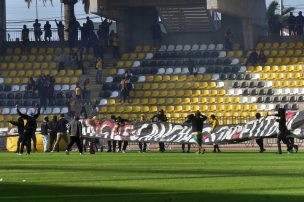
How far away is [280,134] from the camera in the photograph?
42156mm

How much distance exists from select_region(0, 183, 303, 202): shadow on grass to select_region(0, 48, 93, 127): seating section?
133 ft

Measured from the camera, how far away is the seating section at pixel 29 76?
6206cm

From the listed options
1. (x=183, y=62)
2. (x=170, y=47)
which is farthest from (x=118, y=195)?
(x=170, y=47)

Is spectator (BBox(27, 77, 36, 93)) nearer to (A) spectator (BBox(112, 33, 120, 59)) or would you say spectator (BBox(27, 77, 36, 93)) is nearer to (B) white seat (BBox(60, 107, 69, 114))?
(B) white seat (BBox(60, 107, 69, 114))

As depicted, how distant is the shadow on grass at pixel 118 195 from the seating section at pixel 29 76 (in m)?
40.6

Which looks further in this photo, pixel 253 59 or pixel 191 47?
pixel 191 47

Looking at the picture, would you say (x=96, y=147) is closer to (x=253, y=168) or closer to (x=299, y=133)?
(x=299, y=133)

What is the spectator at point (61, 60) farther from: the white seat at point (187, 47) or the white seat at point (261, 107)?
the white seat at point (261, 107)

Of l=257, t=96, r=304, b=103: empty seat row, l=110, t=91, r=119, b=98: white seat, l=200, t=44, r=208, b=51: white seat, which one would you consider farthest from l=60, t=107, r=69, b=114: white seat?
l=257, t=96, r=304, b=103: empty seat row

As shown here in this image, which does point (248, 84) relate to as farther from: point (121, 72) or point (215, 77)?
point (121, 72)

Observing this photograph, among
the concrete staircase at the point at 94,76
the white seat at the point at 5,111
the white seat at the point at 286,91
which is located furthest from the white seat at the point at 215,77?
the white seat at the point at 5,111

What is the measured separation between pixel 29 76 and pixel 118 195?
155ft

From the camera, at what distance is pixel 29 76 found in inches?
2566

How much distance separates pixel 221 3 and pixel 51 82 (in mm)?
10387
